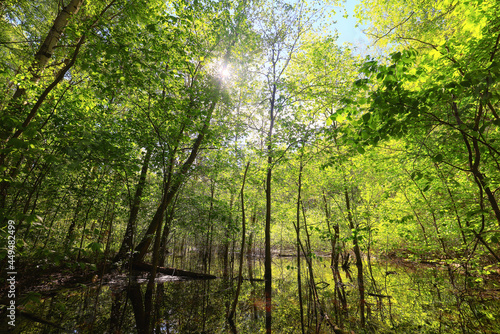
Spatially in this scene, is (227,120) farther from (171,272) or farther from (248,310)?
(171,272)

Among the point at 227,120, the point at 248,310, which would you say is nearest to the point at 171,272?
the point at 248,310

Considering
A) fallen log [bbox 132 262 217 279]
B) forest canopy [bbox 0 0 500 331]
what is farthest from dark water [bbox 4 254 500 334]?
fallen log [bbox 132 262 217 279]

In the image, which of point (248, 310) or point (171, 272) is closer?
point (248, 310)

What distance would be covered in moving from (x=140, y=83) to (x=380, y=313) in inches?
366

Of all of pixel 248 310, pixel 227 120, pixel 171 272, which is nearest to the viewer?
pixel 248 310

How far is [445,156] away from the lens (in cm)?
476

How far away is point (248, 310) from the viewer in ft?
21.6

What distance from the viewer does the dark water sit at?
17.3ft

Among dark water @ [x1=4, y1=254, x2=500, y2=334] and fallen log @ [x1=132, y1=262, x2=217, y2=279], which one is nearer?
dark water @ [x1=4, y1=254, x2=500, y2=334]

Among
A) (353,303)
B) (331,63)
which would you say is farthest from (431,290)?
(331,63)

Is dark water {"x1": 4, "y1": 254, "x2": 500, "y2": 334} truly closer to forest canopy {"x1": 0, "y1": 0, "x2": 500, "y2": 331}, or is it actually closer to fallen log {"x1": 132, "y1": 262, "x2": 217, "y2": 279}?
forest canopy {"x1": 0, "y1": 0, "x2": 500, "y2": 331}

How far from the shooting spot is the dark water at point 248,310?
5.26 metres

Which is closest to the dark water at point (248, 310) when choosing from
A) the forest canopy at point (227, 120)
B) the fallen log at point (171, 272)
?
the forest canopy at point (227, 120)

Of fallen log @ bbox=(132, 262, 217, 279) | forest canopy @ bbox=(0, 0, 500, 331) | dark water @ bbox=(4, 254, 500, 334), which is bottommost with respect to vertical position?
dark water @ bbox=(4, 254, 500, 334)
